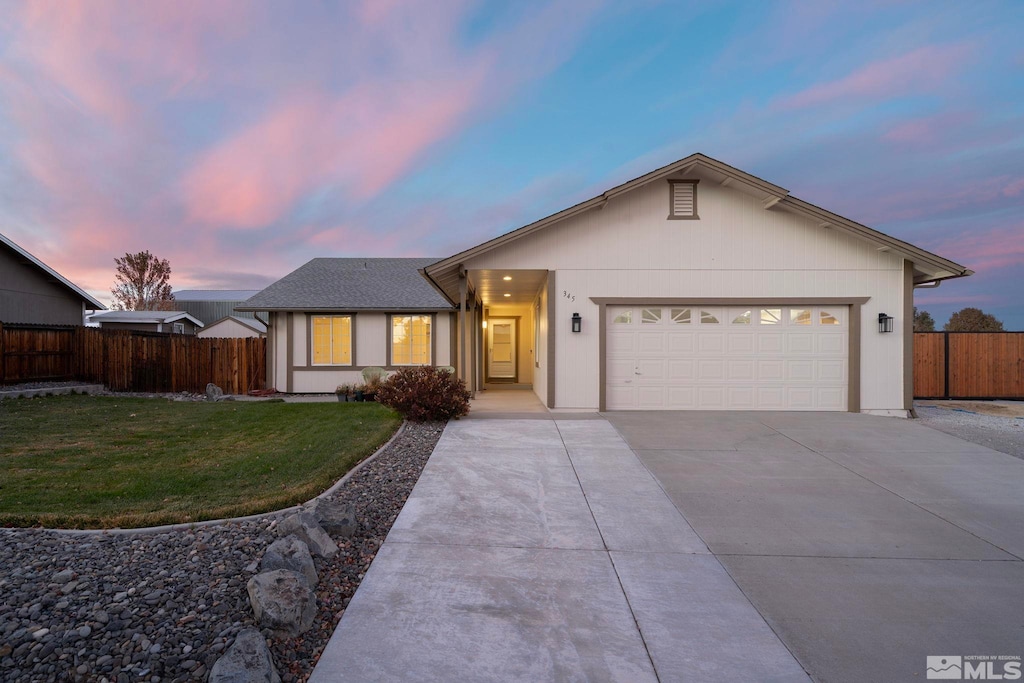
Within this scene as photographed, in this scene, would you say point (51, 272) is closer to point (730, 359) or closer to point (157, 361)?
point (157, 361)

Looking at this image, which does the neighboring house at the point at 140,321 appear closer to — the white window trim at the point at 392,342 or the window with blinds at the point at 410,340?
the white window trim at the point at 392,342

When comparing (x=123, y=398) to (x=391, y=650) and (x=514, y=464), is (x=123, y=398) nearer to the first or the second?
(x=514, y=464)

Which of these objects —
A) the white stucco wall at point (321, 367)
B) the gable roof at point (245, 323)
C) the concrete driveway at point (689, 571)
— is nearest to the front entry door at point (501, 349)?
the white stucco wall at point (321, 367)

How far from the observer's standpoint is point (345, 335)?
14945mm

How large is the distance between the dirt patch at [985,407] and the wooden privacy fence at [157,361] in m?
19.0

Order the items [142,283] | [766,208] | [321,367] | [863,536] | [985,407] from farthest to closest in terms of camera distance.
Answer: [142,283], [321,367], [985,407], [766,208], [863,536]

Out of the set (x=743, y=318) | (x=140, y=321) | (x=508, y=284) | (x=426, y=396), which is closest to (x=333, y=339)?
(x=508, y=284)

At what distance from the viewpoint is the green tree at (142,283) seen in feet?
130

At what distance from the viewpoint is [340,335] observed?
14.9 meters

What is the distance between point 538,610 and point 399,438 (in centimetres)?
488

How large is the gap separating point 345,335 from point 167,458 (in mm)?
8782

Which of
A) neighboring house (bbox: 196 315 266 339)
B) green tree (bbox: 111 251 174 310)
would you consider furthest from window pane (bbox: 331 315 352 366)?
green tree (bbox: 111 251 174 310)

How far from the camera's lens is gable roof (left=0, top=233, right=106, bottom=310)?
14.6 meters

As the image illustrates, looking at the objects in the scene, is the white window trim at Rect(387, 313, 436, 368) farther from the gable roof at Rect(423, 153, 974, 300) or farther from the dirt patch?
the dirt patch
